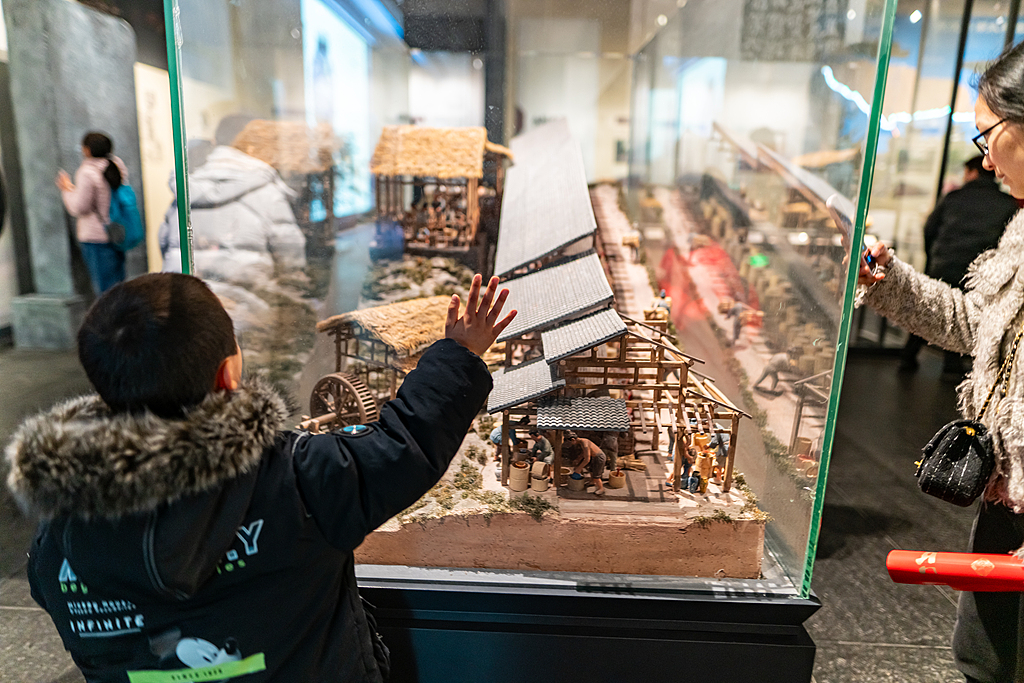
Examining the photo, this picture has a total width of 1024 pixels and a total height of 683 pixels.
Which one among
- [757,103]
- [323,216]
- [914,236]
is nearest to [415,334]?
[323,216]

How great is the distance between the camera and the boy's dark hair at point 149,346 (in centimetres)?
105

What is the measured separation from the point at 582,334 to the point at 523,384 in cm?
21

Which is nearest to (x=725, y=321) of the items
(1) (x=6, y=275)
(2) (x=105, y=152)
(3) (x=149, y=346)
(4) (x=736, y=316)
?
(4) (x=736, y=316)

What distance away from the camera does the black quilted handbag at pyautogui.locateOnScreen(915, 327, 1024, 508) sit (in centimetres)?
149

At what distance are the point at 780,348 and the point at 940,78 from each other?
16.9 feet

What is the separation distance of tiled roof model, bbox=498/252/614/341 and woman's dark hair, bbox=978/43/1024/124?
93cm

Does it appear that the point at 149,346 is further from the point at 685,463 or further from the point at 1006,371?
the point at 1006,371

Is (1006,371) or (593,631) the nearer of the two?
(1006,371)

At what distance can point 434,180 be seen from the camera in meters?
2.19

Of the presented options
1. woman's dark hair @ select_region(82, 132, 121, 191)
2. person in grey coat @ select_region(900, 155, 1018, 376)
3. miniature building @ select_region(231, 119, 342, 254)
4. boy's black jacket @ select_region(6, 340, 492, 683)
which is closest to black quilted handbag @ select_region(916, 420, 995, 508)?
boy's black jacket @ select_region(6, 340, 492, 683)

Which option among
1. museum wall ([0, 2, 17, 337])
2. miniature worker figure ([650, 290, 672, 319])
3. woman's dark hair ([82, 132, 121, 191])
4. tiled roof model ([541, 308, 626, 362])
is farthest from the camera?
museum wall ([0, 2, 17, 337])

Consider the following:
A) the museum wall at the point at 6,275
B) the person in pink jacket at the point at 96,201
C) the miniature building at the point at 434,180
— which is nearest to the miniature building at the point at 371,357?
the miniature building at the point at 434,180

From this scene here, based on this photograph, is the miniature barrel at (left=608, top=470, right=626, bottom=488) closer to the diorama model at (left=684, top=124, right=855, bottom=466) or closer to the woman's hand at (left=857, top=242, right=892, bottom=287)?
the diorama model at (left=684, top=124, right=855, bottom=466)

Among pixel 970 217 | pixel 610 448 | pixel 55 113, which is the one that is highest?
pixel 55 113
